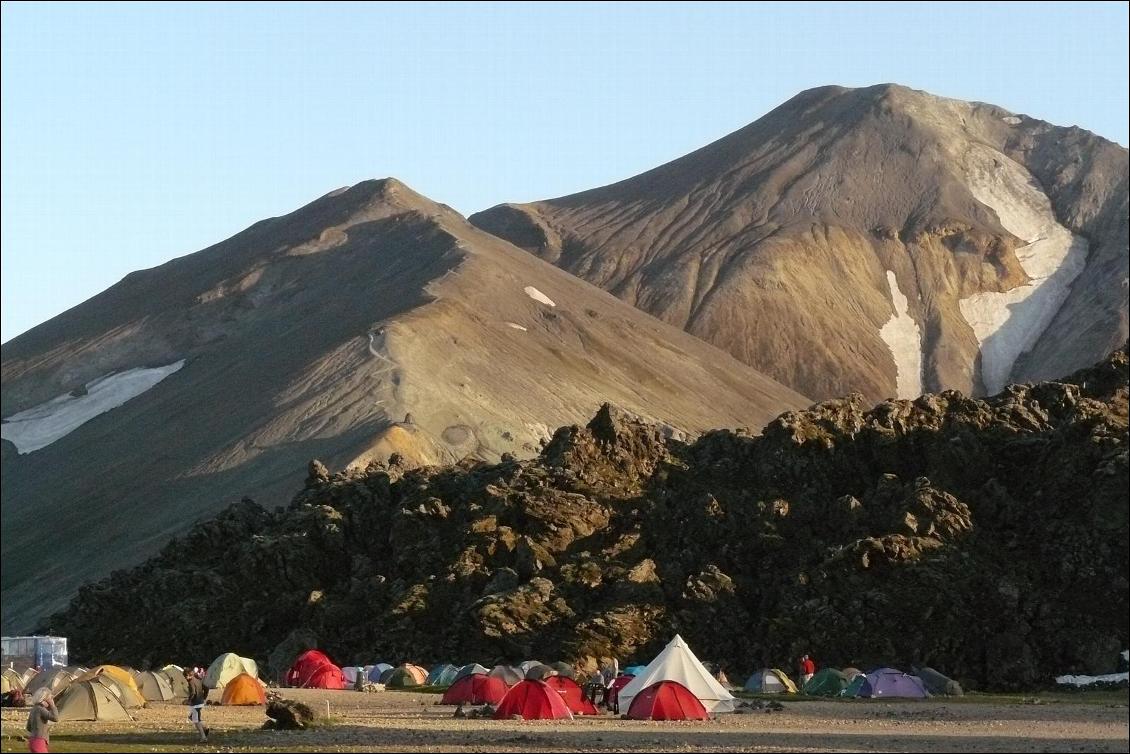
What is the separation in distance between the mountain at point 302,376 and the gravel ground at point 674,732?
2273 inches

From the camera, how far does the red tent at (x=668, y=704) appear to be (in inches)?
1854

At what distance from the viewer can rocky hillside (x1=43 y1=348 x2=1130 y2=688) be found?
205ft

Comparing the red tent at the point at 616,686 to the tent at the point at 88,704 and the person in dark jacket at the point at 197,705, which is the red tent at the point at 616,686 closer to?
the person in dark jacket at the point at 197,705

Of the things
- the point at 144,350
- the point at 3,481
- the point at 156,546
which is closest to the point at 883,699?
the point at 156,546

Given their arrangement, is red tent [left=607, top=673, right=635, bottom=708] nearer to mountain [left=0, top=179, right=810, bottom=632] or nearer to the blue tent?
the blue tent

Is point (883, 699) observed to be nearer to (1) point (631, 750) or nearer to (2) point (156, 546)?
(1) point (631, 750)

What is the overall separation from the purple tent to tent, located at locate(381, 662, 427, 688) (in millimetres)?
15542

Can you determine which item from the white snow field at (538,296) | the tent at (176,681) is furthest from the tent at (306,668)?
the white snow field at (538,296)

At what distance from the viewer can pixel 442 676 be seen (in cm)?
6450

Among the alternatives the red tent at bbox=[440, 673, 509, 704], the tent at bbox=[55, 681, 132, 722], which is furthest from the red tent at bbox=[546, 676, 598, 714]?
the tent at bbox=[55, 681, 132, 722]

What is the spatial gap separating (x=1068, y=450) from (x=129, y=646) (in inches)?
1426

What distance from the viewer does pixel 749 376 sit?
545 feet

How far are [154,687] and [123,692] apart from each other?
21.5 feet

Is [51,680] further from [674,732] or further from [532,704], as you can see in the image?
[674,732]
